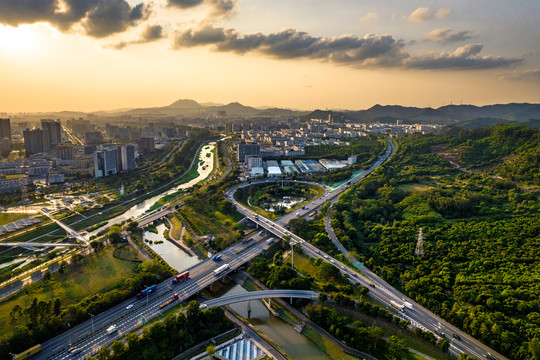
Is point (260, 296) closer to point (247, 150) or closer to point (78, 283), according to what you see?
point (78, 283)

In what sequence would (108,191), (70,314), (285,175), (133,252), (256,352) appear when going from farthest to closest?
(285,175) → (108,191) → (133,252) → (70,314) → (256,352)

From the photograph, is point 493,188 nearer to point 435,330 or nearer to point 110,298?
point 435,330

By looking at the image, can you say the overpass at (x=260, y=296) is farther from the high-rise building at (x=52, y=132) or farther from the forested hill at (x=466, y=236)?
the high-rise building at (x=52, y=132)

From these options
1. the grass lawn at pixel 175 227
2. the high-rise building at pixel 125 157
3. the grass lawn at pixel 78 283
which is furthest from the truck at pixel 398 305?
the high-rise building at pixel 125 157

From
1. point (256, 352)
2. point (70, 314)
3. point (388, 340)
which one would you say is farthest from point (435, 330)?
point (70, 314)

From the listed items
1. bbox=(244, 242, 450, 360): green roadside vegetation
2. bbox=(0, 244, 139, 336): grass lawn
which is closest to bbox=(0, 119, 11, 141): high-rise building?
bbox=(0, 244, 139, 336): grass lawn

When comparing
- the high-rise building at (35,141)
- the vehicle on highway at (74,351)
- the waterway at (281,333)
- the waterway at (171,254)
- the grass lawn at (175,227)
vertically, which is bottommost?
the waterway at (281,333)
